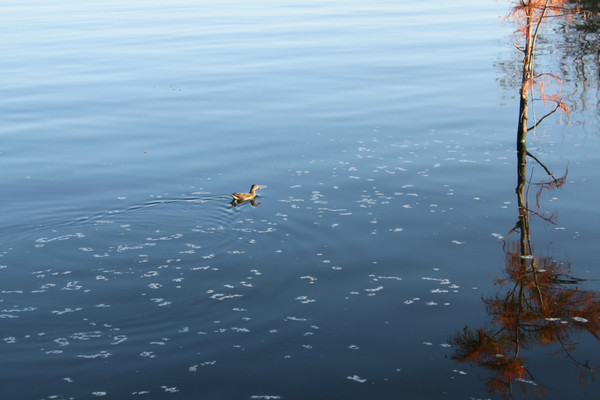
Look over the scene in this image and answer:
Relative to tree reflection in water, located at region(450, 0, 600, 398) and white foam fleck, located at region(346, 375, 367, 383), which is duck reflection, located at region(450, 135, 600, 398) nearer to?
tree reflection in water, located at region(450, 0, 600, 398)

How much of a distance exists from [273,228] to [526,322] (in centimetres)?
548

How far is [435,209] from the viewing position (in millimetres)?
15250

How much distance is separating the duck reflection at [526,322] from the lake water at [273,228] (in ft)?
0.37

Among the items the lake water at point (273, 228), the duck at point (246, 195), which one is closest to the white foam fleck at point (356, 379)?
the lake water at point (273, 228)

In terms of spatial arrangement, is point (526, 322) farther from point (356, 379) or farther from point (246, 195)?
point (246, 195)

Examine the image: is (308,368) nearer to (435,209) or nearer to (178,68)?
(435,209)

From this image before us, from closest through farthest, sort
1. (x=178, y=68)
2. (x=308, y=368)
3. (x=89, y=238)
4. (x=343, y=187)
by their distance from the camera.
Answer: (x=308, y=368) < (x=89, y=238) < (x=343, y=187) < (x=178, y=68)

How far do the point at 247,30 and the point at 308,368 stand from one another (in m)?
32.5

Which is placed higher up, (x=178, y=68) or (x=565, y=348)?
(x=178, y=68)

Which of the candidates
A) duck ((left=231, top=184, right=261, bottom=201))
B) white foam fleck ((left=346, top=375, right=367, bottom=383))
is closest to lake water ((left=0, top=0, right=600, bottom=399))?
white foam fleck ((left=346, top=375, right=367, bottom=383))

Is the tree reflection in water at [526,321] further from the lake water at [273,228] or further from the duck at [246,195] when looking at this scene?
the duck at [246,195]

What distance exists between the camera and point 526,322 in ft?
35.6

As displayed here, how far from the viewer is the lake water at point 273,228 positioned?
985 cm

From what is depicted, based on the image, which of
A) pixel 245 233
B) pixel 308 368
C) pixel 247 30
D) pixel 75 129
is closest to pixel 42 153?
pixel 75 129
